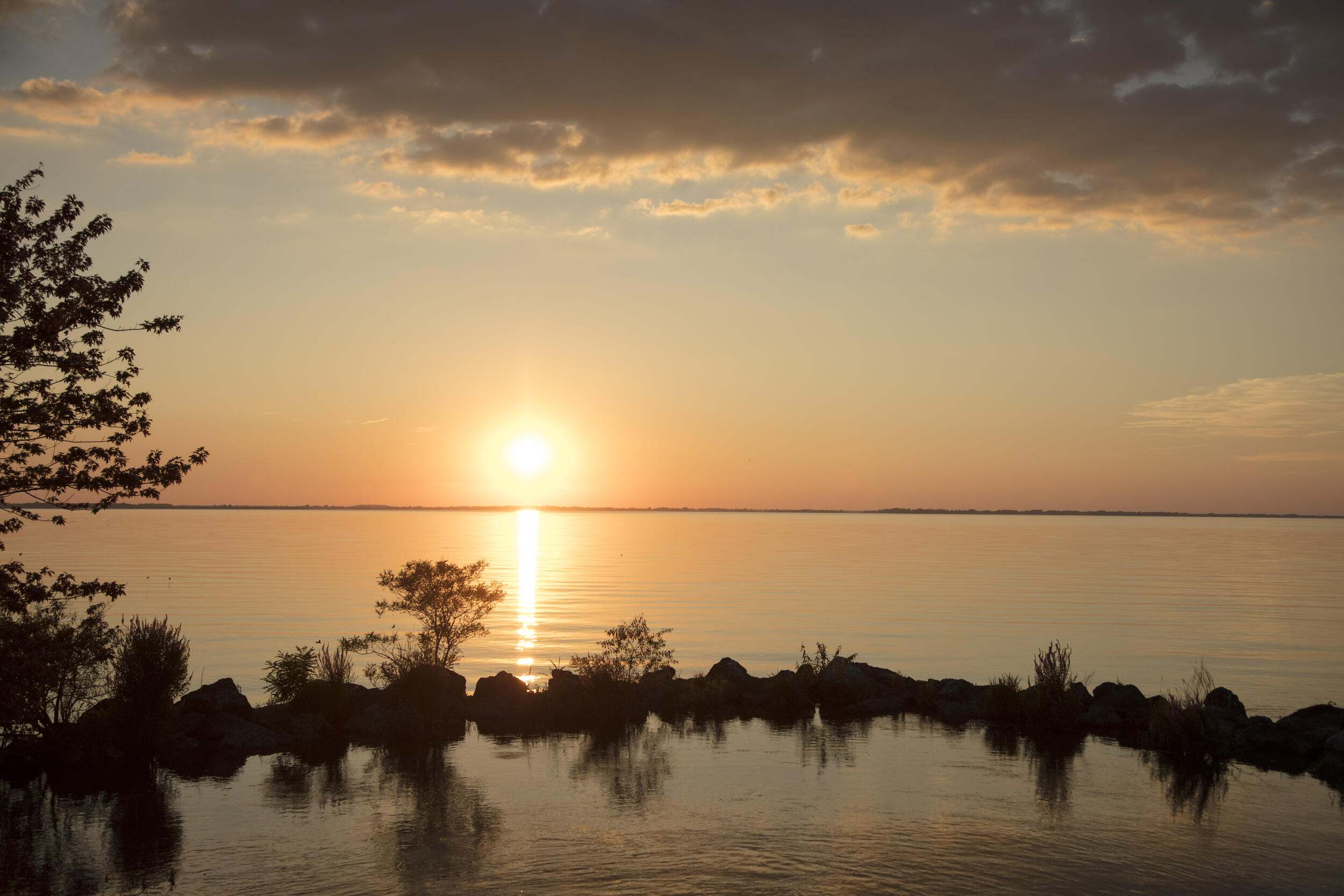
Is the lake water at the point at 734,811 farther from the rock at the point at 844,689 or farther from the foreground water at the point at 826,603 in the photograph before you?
the rock at the point at 844,689

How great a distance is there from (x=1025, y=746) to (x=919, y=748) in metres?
2.37

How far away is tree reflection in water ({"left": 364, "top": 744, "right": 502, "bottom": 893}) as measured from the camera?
12.7m

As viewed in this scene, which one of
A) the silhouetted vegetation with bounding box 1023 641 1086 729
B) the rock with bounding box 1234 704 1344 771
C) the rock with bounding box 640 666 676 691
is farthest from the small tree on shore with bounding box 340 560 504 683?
the rock with bounding box 1234 704 1344 771

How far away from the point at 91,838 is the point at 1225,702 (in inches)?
917

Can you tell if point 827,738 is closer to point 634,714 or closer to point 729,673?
point 634,714

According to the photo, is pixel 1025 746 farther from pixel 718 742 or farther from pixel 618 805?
pixel 618 805

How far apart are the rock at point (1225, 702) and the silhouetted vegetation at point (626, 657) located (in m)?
12.8

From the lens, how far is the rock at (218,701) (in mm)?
20781

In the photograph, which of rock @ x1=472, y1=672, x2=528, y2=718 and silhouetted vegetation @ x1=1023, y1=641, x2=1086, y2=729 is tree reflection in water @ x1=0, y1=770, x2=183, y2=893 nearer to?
rock @ x1=472, y1=672, x2=528, y2=718

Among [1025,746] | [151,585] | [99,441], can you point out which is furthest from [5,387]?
[151,585]

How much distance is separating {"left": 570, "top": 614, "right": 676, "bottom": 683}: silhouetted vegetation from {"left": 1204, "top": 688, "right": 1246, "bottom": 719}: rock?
42.1ft

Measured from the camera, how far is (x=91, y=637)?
17141mm

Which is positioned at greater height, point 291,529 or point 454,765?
point 291,529

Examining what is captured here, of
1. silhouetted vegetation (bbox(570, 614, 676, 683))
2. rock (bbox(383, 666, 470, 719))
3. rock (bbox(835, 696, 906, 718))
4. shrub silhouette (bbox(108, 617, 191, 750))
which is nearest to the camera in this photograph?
shrub silhouette (bbox(108, 617, 191, 750))
